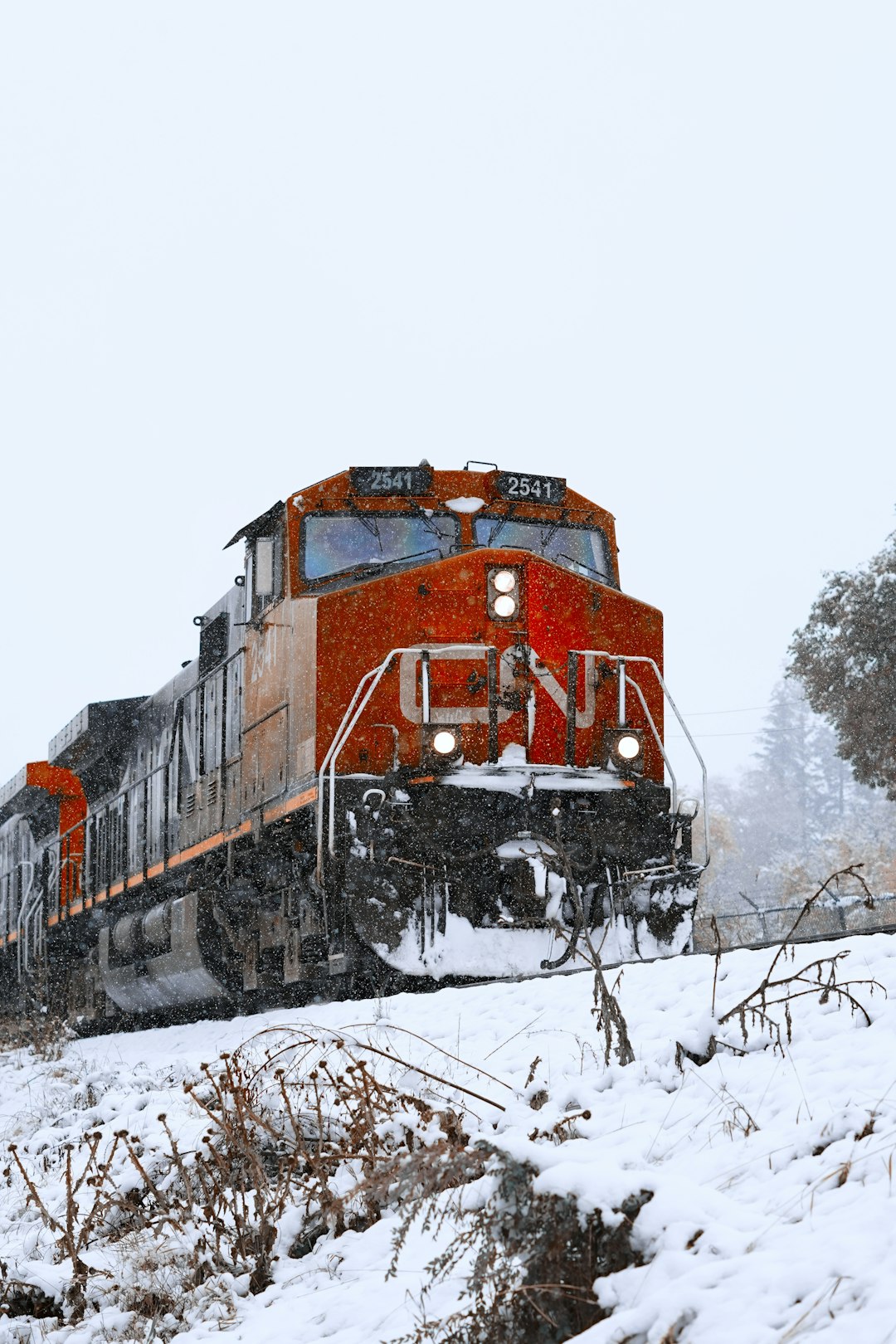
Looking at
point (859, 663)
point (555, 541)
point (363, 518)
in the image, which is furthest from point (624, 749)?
point (859, 663)

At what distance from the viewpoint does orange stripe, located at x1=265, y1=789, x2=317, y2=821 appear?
8.99 m

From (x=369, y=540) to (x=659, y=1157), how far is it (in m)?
6.84

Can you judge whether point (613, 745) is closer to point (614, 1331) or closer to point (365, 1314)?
point (365, 1314)

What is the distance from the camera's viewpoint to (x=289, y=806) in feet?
30.8

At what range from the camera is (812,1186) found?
3139 millimetres

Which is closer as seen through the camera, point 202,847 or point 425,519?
point 425,519

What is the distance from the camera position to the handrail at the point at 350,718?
855cm

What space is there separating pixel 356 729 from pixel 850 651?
18.2 meters

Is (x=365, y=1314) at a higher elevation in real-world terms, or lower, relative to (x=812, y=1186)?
lower

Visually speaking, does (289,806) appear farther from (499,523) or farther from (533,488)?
(533,488)

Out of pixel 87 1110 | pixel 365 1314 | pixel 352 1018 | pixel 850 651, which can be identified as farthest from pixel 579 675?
pixel 850 651

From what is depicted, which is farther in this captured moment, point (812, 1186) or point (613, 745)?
point (613, 745)

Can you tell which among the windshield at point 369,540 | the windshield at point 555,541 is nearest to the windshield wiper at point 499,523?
the windshield at point 555,541

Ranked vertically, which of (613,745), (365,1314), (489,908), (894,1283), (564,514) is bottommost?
(365,1314)
